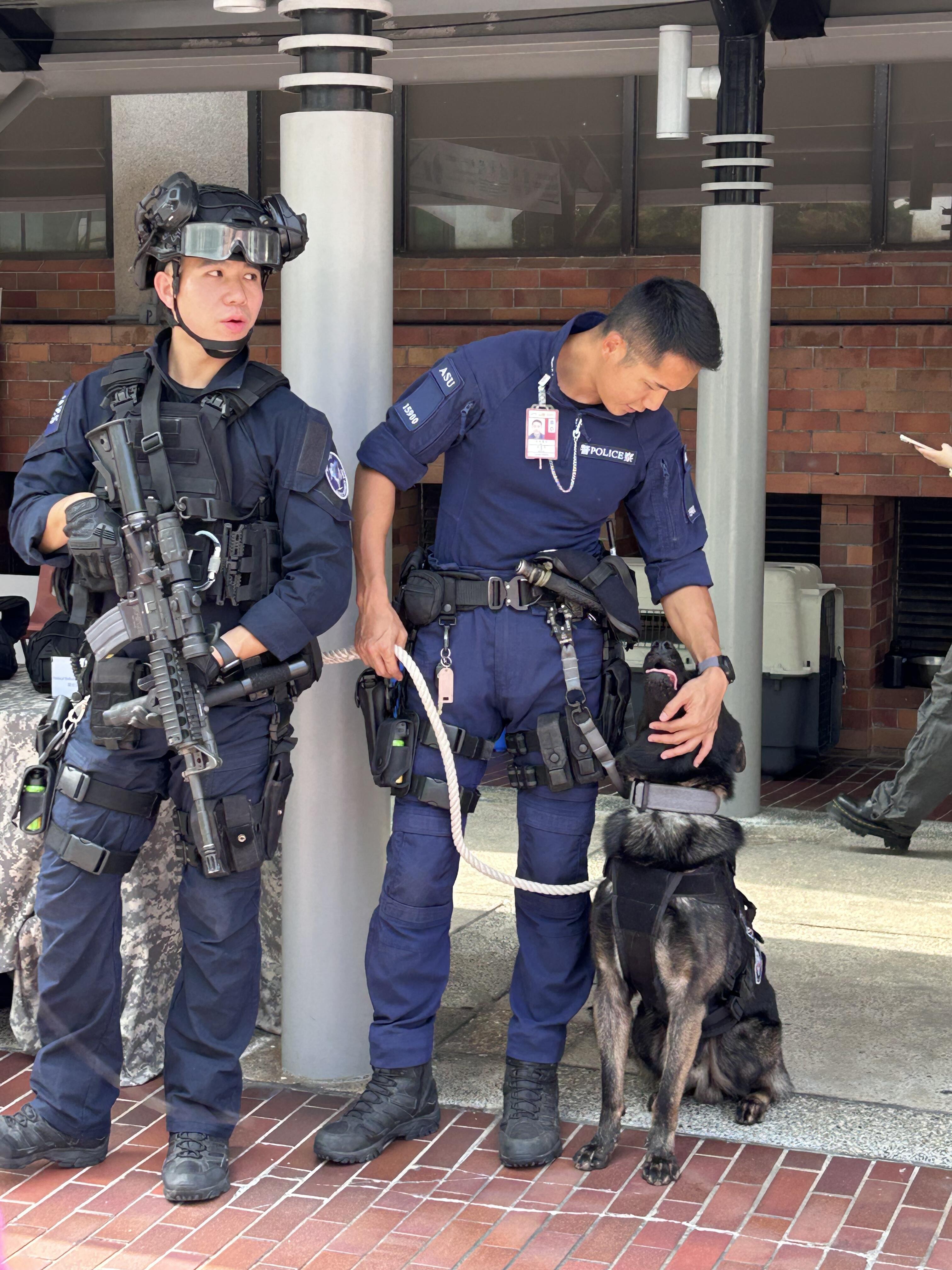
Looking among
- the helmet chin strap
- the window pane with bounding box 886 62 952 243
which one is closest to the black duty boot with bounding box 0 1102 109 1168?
the helmet chin strap

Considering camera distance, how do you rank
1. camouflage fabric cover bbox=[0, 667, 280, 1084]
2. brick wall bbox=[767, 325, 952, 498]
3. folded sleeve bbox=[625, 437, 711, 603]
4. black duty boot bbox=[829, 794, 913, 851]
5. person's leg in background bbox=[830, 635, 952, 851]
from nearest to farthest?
folded sleeve bbox=[625, 437, 711, 603] < camouflage fabric cover bbox=[0, 667, 280, 1084] < person's leg in background bbox=[830, 635, 952, 851] < black duty boot bbox=[829, 794, 913, 851] < brick wall bbox=[767, 325, 952, 498]

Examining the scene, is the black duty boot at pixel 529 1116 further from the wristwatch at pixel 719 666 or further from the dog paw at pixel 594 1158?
the wristwatch at pixel 719 666

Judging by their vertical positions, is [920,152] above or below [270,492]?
above

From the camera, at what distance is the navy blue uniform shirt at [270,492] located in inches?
133

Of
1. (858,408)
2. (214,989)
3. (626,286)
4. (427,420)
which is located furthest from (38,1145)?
(626,286)

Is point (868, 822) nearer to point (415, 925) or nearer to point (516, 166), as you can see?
point (415, 925)

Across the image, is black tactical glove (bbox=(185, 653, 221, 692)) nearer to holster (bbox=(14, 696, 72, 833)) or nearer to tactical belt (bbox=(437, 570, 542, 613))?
holster (bbox=(14, 696, 72, 833))

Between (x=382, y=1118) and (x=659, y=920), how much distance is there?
79 centimetres

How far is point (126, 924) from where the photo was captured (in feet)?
13.2

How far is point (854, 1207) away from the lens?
136 inches

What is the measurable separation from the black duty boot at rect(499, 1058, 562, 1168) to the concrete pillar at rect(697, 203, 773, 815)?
10.0 feet

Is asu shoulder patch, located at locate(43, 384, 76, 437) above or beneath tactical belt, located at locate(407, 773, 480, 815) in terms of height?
above

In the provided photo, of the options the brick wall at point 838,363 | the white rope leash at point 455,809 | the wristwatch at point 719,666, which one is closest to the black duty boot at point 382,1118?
the white rope leash at point 455,809

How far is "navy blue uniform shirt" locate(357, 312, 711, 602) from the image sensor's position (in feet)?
12.0
